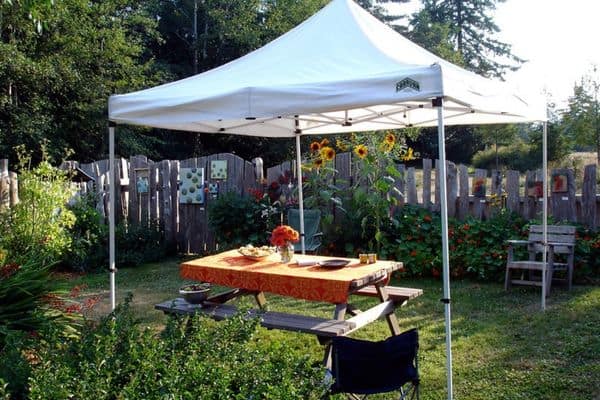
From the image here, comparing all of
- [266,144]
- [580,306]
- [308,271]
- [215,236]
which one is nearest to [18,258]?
[308,271]

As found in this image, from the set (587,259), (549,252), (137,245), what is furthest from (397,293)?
(137,245)

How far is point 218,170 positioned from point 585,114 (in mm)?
11454

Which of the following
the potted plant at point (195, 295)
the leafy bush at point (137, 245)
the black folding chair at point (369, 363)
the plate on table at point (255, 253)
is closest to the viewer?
the black folding chair at point (369, 363)

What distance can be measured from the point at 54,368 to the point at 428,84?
231cm

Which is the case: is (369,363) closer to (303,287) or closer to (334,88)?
(303,287)

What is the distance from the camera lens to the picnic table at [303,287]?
140 inches

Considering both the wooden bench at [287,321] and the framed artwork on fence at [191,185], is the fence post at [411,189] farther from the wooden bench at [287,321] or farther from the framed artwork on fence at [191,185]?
the wooden bench at [287,321]

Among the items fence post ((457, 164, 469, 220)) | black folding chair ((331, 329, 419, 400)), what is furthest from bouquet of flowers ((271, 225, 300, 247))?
fence post ((457, 164, 469, 220))

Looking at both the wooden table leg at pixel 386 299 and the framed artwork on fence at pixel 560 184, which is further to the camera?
the framed artwork on fence at pixel 560 184

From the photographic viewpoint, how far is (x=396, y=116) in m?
5.30

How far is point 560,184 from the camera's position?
6.52m

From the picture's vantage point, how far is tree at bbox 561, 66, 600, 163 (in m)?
14.8

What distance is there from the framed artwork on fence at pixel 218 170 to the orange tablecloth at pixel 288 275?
4079 millimetres

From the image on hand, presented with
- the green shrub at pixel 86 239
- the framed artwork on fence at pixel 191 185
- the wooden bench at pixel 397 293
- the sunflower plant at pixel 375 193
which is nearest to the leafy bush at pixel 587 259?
the sunflower plant at pixel 375 193
